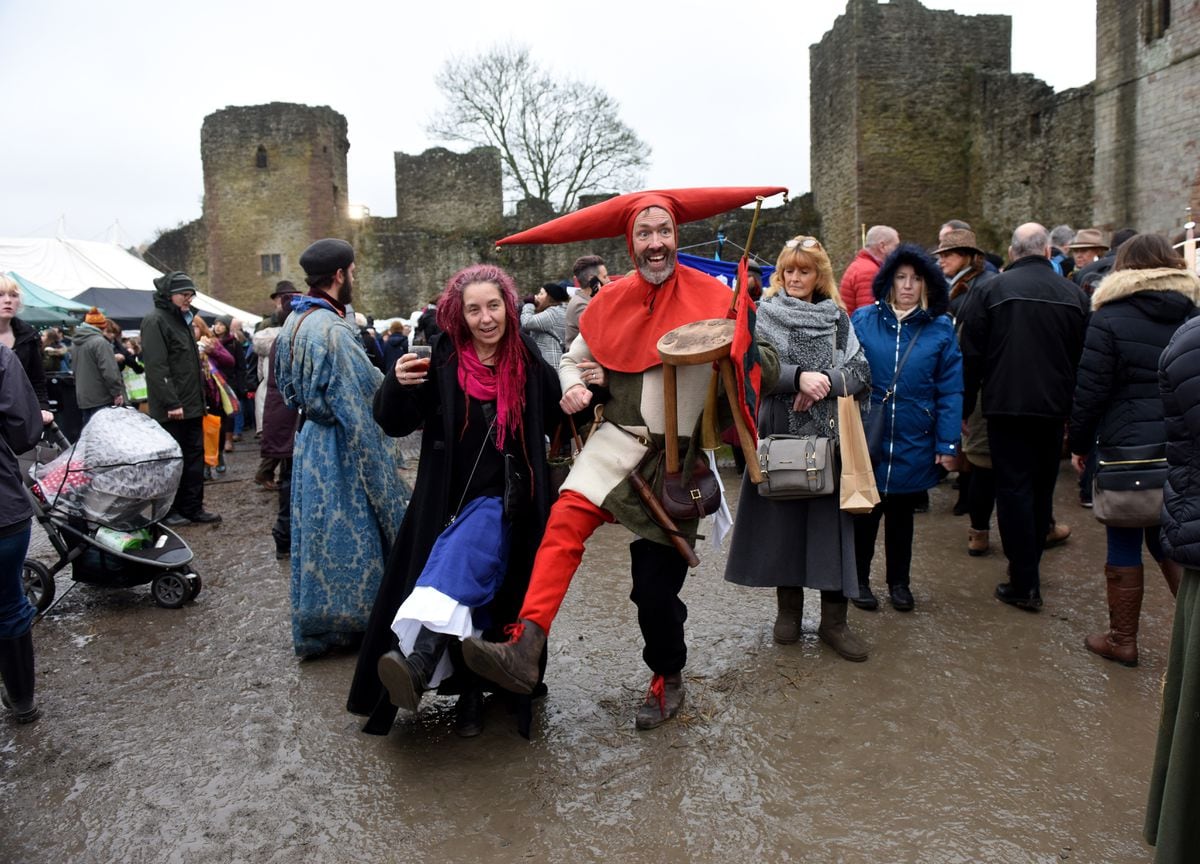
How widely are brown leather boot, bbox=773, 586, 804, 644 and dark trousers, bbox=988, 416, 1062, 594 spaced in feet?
3.96

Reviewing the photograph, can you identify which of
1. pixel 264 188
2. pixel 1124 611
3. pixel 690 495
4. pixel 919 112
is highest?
pixel 264 188

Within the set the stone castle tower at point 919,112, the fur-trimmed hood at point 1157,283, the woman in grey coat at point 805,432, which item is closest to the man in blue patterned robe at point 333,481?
the woman in grey coat at point 805,432

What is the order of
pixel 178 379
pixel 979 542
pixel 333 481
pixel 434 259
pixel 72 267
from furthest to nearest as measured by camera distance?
pixel 434 259 < pixel 72 267 < pixel 178 379 < pixel 979 542 < pixel 333 481

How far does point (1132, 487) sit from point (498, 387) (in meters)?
2.65

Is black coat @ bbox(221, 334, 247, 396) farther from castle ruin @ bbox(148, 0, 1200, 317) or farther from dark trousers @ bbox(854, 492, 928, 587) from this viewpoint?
dark trousers @ bbox(854, 492, 928, 587)

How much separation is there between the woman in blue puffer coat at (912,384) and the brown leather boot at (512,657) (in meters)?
2.00

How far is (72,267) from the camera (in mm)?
16062

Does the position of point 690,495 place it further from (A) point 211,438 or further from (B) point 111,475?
(A) point 211,438

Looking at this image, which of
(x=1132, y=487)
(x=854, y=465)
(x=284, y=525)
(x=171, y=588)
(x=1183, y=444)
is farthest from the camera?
(x=284, y=525)

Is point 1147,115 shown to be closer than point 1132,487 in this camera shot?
No

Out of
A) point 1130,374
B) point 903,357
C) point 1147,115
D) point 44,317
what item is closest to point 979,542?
point 903,357

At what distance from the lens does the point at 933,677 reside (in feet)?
11.8

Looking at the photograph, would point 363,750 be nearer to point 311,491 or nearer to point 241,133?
point 311,491

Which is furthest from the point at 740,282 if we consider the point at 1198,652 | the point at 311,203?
the point at 311,203
